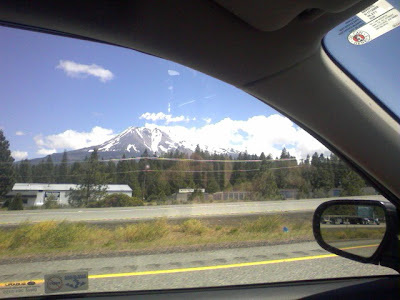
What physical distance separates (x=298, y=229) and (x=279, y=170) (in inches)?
25.3

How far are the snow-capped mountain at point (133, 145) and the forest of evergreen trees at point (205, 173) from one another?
5 centimetres

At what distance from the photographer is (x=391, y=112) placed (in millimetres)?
2326

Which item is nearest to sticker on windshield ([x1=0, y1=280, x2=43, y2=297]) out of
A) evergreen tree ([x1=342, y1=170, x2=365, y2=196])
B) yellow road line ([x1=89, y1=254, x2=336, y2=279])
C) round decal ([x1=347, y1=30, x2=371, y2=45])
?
yellow road line ([x1=89, y1=254, x2=336, y2=279])

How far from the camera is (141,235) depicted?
12.3 ft

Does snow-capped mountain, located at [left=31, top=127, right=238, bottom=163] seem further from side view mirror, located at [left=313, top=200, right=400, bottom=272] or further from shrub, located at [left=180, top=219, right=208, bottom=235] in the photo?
side view mirror, located at [left=313, top=200, right=400, bottom=272]

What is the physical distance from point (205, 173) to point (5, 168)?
1970 mm

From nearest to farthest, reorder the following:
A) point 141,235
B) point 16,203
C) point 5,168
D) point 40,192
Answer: point 5,168
point 16,203
point 40,192
point 141,235

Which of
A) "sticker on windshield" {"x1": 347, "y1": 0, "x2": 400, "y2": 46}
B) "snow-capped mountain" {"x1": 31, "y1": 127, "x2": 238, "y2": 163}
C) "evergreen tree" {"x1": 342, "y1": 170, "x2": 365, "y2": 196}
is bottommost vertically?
"evergreen tree" {"x1": 342, "y1": 170, "x2": 365, "y2": 196}

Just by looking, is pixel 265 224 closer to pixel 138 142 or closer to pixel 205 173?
pixel 205 173

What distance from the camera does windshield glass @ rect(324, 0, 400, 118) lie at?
2084 mm

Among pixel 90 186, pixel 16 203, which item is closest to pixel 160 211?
pixel 90 186

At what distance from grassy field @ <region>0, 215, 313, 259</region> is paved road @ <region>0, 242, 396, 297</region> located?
15 cm

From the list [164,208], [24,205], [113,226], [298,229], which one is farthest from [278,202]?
[24,205]

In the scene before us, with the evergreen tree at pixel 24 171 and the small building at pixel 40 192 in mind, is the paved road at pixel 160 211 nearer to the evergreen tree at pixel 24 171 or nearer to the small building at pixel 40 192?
the small building at pixel 40 192
